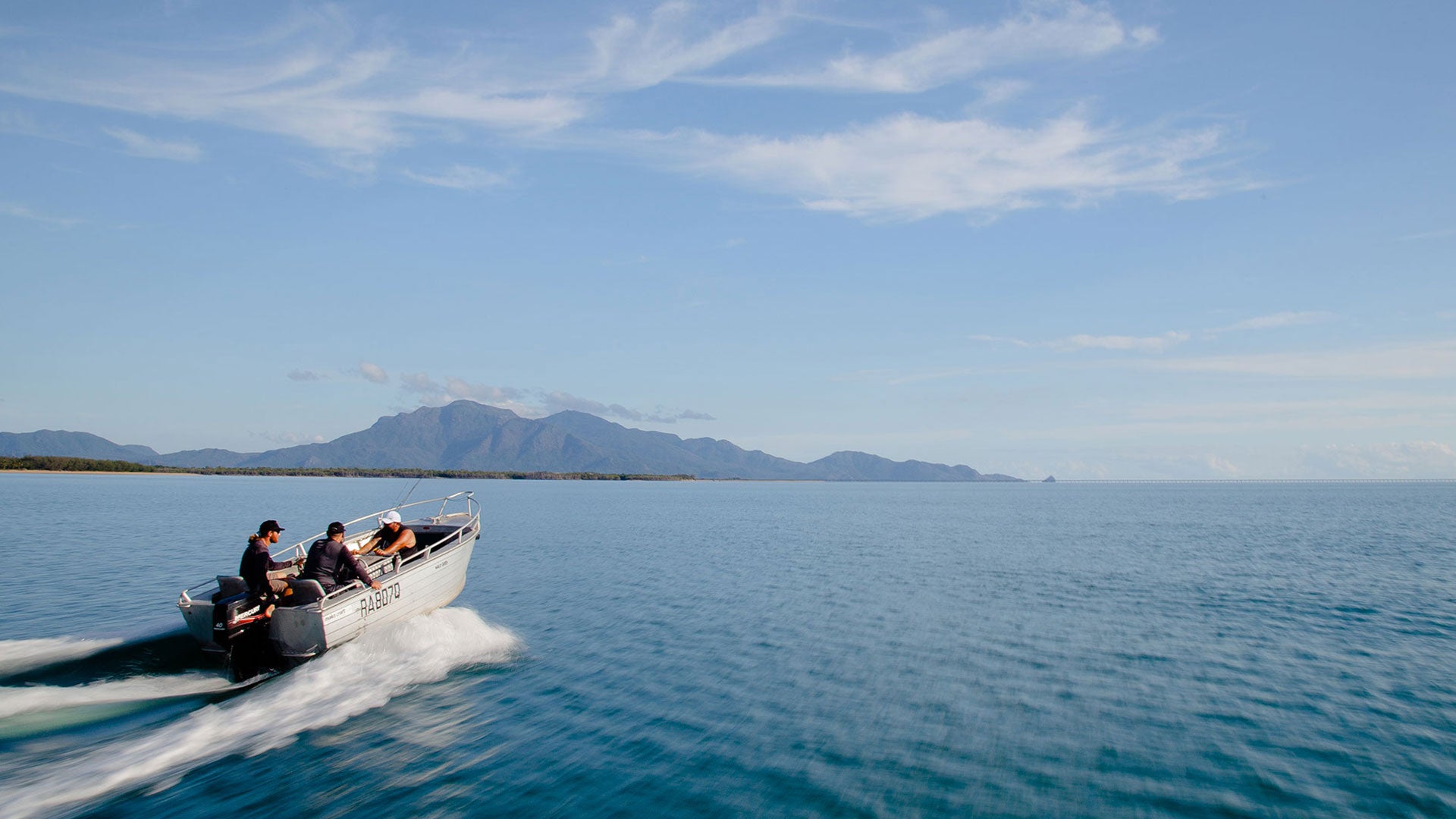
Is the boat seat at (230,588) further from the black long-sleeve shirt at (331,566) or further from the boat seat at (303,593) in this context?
the black long-sleeve shirt at (331,566)

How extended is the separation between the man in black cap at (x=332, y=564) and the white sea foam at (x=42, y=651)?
187 inches

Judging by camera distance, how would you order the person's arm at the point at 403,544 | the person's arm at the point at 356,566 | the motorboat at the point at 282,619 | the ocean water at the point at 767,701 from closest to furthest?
the ocean water at the point at 767,701 → the motorboat at the point at 282,619 → the person's arm at the point at 356,566 → the person's arm at the point at 403,544

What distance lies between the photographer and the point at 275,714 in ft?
42.8

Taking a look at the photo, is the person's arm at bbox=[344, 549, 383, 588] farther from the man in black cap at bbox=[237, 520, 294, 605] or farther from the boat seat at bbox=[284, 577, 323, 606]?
the man in black cap at bbox=[237, 520, 294, 605]

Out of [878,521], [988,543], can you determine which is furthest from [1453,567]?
[878,521]

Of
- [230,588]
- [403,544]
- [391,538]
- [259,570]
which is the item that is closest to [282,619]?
[259,570]

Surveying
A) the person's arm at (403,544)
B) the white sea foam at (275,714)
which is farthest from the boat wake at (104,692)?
the person's arm at (403,544)

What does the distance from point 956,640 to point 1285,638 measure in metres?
8.35

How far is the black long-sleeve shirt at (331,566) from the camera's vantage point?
15906 millimetres

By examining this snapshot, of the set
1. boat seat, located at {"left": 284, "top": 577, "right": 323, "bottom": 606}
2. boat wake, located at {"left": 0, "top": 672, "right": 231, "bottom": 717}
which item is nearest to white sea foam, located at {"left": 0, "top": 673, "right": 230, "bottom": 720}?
boat wake, located at {"left": 0, "top": 672, "right": 231, "bottom": 717}

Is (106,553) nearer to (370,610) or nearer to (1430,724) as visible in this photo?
(370,610)

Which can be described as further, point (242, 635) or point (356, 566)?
point (356, 566)

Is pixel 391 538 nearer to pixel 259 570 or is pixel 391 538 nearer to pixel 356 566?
pixel 356 566

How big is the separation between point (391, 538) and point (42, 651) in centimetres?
721
